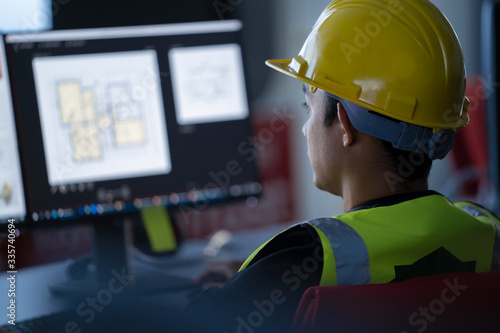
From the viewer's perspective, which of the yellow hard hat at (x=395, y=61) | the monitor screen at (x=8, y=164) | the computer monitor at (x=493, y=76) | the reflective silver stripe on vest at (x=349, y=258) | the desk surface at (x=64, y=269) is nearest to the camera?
the reflective silver stripe on vest at (x=349, y=258)

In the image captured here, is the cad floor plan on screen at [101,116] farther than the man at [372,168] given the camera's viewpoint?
Yes

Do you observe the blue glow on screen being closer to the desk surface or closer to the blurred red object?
the desk surface

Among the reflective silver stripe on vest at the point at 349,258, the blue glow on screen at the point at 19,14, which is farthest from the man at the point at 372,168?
the blue glow on screen at the point at 19,14

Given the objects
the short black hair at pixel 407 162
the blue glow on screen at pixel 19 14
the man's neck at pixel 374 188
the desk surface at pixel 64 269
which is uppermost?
the blue glow on screen at pixel 19 14

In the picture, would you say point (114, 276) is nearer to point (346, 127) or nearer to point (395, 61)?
point (346, 127)

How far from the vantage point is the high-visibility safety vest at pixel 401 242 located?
782 millimetres

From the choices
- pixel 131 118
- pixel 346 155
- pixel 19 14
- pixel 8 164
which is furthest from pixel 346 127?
pixel 19 14

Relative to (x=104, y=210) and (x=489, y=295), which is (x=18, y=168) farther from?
(x=489, y=295)

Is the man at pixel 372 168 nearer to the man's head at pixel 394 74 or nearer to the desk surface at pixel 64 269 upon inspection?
the man's head at pixel 394 74

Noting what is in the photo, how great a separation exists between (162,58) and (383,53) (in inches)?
29.2

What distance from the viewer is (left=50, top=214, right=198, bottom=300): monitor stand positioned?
1268 millimetres

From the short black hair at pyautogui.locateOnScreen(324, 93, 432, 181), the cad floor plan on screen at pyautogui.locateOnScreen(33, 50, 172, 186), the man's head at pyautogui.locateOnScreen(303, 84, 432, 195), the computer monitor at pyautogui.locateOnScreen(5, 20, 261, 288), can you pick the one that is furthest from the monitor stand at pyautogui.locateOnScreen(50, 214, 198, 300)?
the short black hair at pyautogui.locateOnScreen(324, 93, 432, 181)

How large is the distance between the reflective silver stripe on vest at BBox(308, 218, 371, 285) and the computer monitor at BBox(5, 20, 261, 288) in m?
0.76

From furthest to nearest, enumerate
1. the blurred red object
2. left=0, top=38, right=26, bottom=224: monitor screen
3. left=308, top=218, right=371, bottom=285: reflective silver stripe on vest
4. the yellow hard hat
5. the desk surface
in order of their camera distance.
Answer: the blurred red object, left=0, top=38, right=26, bottom=224: monitor screen, the desk surface, the yellow hard hat, left=308, top=218, right=371, bottom=285: reflective silver stripe on vest
